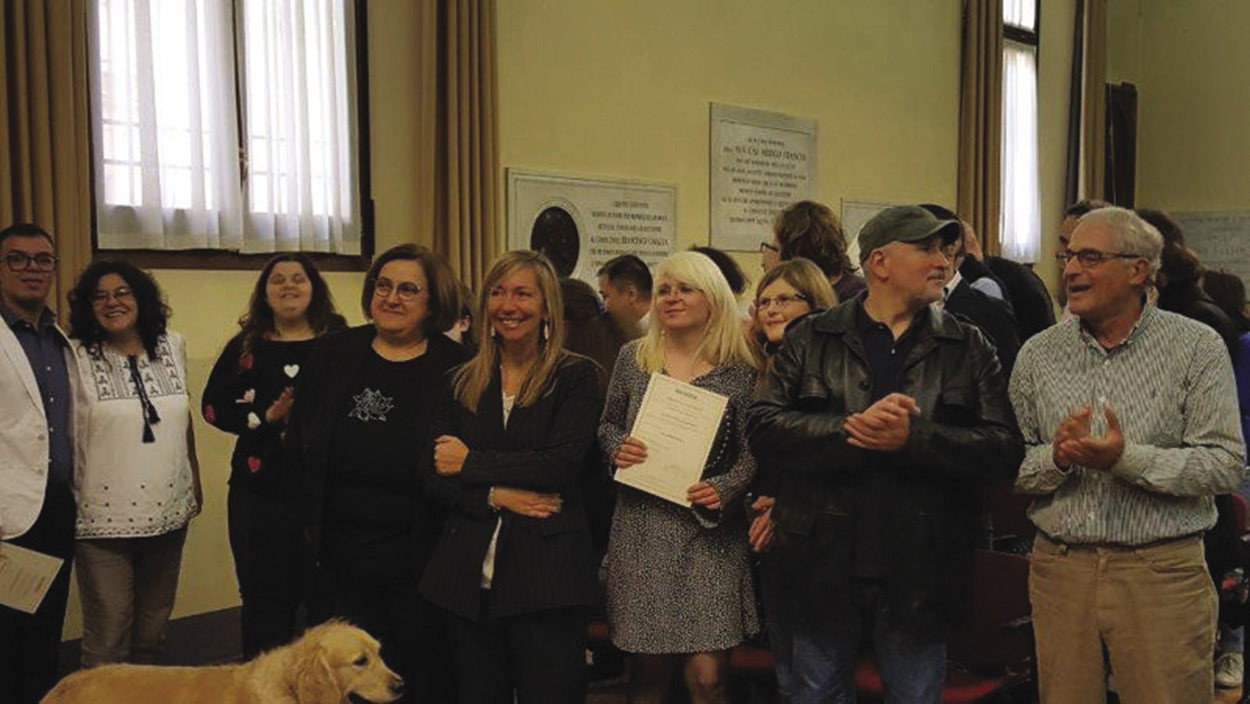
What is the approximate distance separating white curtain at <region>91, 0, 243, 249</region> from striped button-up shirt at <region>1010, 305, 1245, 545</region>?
3.66 metres

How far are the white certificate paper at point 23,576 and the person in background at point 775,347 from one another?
192 centimetres

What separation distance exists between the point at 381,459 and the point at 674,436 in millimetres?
791

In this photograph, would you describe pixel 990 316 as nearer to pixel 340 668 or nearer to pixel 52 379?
pixel 340 668

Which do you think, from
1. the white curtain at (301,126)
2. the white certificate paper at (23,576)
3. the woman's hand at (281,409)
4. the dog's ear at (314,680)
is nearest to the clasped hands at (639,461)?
the dog's ear at (314,680)

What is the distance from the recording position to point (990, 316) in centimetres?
378

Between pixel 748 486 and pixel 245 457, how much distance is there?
1870mm

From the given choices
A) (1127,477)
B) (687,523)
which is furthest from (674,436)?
(1127,477)

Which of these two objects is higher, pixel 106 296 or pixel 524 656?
pixel 106 296

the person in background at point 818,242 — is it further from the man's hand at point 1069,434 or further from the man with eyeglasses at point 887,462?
the man's hand at point 1069,434

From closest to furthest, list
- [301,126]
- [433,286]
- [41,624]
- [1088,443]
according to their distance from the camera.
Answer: [1088,443] → [433,286] → [41,624] → [301,126]

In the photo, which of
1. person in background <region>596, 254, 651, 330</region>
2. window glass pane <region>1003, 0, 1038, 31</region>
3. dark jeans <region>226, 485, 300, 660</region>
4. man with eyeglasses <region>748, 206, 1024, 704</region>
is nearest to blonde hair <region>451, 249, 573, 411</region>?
man with eyeglasses <region>748, 206, 1024, 704</region>

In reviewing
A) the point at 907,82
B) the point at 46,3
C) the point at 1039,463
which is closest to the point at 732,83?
the point at 907,82

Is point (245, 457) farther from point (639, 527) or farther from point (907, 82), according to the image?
point (907, 82)

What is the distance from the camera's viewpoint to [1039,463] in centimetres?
262
